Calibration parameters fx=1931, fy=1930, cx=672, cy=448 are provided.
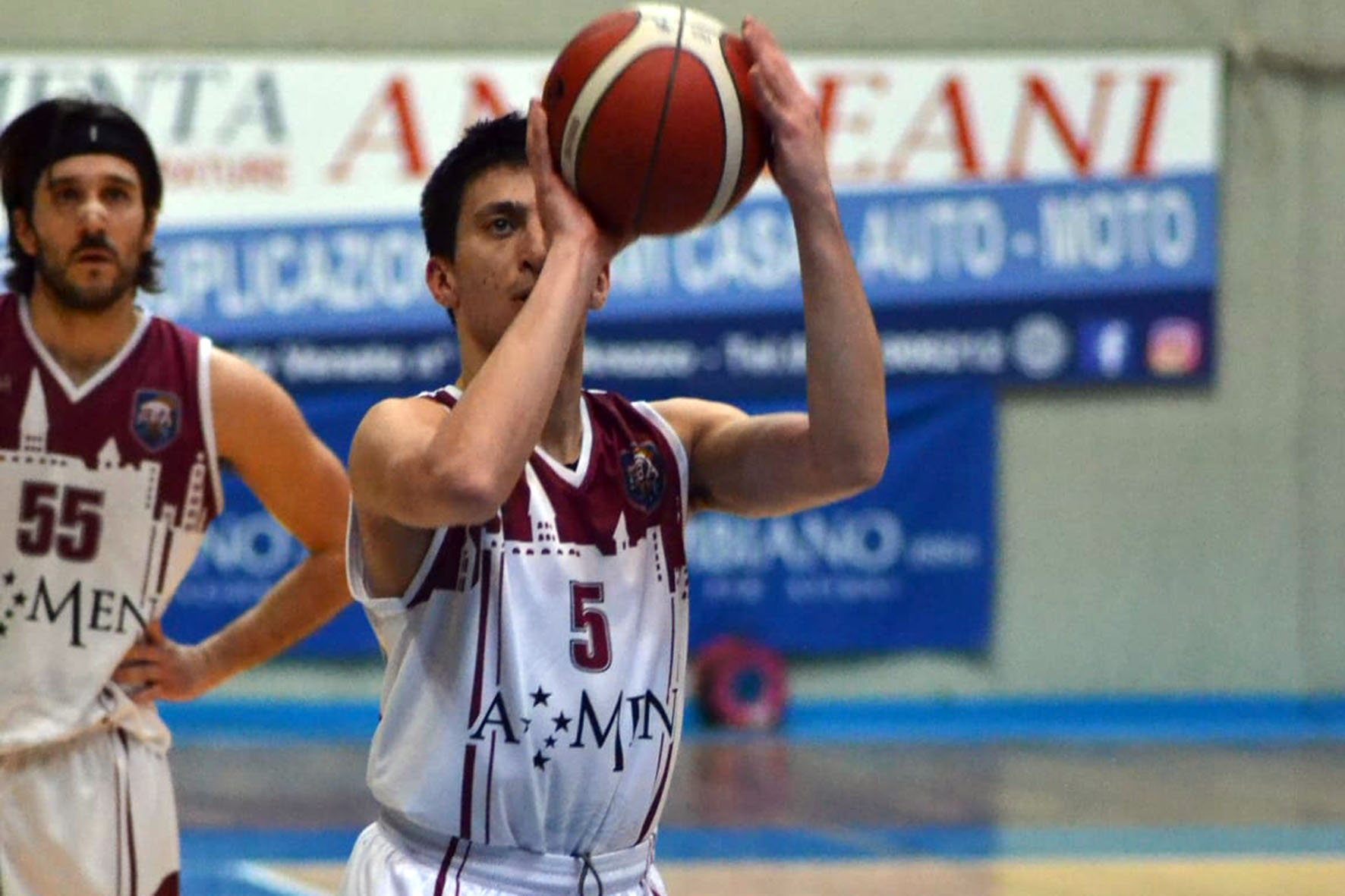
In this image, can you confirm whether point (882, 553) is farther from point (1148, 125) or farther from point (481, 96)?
point (481, 96)

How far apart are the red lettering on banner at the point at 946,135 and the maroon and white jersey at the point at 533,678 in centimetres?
901

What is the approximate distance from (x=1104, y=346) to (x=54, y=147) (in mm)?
8852

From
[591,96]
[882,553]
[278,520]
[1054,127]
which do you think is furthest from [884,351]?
[591,96]

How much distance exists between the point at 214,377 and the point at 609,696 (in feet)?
4.57

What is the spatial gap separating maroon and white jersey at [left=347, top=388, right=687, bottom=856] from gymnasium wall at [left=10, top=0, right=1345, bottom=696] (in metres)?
8.89

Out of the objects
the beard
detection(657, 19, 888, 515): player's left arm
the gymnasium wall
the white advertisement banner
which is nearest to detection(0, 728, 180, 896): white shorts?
the beard

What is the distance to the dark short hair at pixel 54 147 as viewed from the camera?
11.8ft

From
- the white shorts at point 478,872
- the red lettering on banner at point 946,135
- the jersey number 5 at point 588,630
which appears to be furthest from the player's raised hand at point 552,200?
the red lettering on banner at point 946,135

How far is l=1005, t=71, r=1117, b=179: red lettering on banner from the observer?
11484 mm

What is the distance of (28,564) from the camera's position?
344 centimetres

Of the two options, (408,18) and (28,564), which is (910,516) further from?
(28,564)

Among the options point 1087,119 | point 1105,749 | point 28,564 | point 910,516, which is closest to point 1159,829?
point 1105,749

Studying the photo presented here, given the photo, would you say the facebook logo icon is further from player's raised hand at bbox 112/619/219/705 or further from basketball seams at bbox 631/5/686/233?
basketball seams at bbox 631/5/686/233

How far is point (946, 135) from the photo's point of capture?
37.5ft
